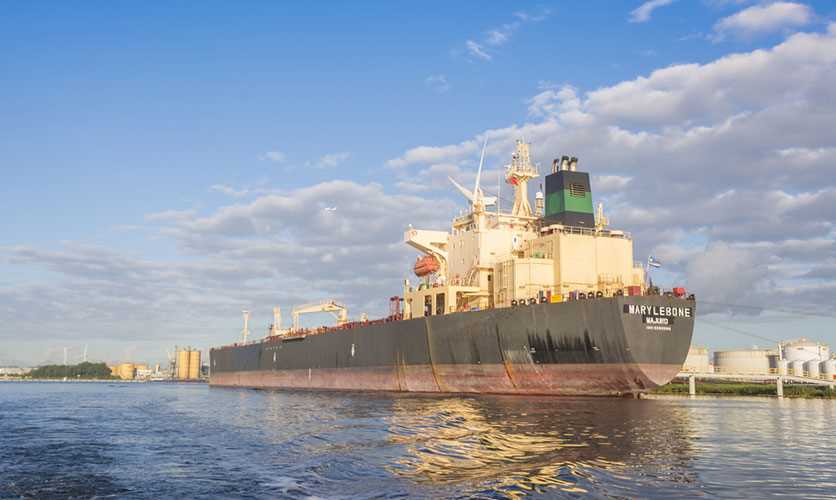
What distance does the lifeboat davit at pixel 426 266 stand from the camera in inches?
2082

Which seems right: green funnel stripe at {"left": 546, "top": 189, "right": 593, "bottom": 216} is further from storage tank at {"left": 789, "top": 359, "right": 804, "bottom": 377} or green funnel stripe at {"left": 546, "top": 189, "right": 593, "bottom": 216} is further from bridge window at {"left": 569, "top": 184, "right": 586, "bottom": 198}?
storage tank at {"left": 789, "top": 359, "right": 804, "bottom": 377}

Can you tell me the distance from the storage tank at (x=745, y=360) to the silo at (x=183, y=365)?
144 metres

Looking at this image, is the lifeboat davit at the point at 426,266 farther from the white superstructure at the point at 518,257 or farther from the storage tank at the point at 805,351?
the storage tank at the point at 805,351

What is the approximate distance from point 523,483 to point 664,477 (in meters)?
2.82

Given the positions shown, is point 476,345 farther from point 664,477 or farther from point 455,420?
point 664,477

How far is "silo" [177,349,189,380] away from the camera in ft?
603

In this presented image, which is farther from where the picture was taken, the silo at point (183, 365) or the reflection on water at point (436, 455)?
the silo at point (183, 365)

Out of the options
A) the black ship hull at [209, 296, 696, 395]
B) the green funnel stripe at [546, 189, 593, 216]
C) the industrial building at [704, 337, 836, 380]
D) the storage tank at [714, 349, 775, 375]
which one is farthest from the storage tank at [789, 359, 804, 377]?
the black ship hull at [209, 296, 696, 395]

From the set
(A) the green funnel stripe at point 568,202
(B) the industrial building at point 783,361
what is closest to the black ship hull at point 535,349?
(A) the green funnel stripe at point 568,202

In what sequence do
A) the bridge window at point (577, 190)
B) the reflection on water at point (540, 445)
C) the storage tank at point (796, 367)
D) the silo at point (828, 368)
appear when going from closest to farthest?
the reflection on water at point (540, 445)
the bridge window at point (577, 190)
the silo at point (828, 368)
the storage tank at point (796, 367)

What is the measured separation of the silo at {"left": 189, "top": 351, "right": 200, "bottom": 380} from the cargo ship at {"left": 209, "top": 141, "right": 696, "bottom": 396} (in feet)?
442

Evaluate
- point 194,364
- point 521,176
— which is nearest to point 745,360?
point 521,176

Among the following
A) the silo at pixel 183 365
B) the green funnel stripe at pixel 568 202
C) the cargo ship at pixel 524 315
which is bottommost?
the silo at pixel 183 365

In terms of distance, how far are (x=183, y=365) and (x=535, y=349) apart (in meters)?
166
